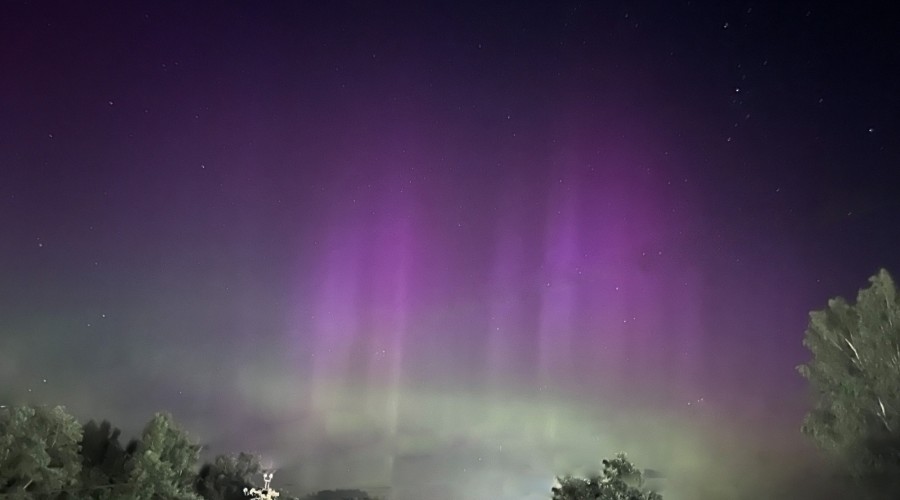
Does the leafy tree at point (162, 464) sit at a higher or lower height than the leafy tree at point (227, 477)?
lower

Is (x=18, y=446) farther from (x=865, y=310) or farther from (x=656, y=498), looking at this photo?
(x=865, y=310)

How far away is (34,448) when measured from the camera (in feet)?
81.7

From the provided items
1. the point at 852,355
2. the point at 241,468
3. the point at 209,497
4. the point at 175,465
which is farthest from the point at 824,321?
the point at 241,468

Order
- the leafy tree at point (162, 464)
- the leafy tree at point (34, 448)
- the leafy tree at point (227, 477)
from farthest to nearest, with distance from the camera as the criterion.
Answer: the leafy tree at point (227, 477), the leafy tree at point (162, 464), the leafy tree at point (34, 448)

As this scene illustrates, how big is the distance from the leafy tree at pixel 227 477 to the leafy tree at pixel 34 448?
93.5ft

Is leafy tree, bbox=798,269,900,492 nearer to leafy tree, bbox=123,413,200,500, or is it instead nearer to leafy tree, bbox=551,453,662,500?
leafy tree, bbox=551,453,662,500

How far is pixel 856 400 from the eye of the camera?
2617 centimetres

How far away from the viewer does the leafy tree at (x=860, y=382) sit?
25000 mm

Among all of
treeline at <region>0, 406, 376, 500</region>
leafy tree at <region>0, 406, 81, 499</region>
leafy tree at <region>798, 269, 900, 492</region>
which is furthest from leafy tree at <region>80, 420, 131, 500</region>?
leafy tree at <region>798, 269, 900, 492</region>

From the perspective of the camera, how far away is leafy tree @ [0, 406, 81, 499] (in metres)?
24.8

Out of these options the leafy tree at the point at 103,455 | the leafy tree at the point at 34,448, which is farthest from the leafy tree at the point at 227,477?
the leafy tree at the point at 34,448

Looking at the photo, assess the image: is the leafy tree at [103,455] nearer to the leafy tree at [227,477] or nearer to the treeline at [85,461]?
the treeline at [85,461]

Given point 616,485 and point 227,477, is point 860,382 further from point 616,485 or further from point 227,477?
point 227,477

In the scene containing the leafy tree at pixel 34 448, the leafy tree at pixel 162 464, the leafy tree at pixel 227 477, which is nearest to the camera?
the leafy tree at pixel 34 448
